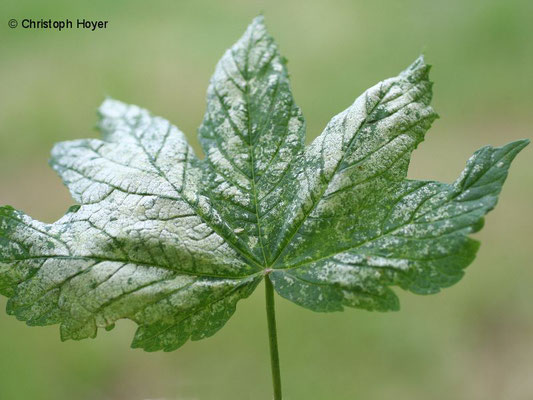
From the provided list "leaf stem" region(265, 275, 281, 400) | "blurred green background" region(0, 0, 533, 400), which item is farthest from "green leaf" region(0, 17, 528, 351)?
"blurred green background" region(0, 0, 533, 400)

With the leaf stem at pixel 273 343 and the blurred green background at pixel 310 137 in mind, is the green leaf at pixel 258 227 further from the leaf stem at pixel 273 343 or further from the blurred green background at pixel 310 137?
the blurred green background at pixel 310 137

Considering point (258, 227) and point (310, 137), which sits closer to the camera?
point (258, 227)

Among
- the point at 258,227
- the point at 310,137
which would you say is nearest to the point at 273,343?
the point at 258,227

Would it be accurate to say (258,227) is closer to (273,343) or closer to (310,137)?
(273,343)

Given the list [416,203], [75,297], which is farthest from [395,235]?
[75,297]

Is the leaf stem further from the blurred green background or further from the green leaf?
the blurred green background
